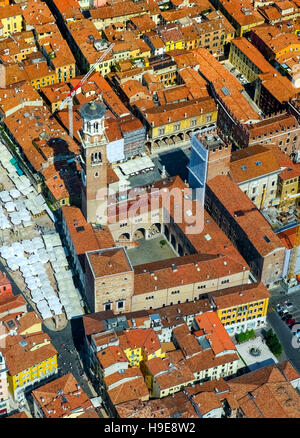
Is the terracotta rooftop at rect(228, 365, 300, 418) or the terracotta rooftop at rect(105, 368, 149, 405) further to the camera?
the terracotta rooftop at rect(105, 368, 149, 405)

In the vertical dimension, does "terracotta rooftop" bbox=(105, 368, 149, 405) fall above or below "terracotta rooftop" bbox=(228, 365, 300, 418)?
above

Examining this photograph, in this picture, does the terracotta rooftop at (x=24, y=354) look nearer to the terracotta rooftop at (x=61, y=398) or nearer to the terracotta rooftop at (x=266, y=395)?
the terracotta rooftop at (x=61, y=398)

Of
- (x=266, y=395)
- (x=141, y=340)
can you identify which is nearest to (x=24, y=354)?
(x=141, y=340)

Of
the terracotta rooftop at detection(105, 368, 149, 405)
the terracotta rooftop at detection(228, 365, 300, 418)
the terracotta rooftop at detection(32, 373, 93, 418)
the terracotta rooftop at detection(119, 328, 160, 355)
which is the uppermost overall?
the terracotta rooftop at detection(119, 328, 160, 355)

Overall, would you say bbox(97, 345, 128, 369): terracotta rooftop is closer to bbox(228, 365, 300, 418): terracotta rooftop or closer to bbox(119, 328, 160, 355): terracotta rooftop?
bbox(119, 328, 160, 355): terracotta rooftop

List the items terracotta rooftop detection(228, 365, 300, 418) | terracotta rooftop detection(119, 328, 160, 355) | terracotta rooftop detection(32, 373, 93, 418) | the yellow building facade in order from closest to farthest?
terracotta rooftop detection(32, 373, 93, 418), terracotta rooftop detection(228, 365, 300, 418), the yellow building facade, terracotta rooftop detection(119, 328, 160, 355)

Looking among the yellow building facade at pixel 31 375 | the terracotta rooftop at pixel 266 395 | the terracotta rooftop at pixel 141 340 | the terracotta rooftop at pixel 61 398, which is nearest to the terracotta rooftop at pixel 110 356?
the terracotta rooftop at pixel 141 340

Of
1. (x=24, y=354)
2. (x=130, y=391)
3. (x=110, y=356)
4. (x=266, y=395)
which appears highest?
(x=24, y=354)

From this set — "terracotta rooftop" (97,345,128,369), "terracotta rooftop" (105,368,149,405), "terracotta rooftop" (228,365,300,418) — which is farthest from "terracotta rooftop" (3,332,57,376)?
→ "terracotta rooftop" (228,365,300,418)

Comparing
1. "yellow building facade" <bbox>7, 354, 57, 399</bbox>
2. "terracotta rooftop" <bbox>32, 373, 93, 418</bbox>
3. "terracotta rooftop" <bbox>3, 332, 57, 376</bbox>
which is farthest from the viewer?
"yellow building facade" <bbox>7, 354, 57, 399</bbox>

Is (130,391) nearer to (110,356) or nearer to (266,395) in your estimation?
(110,356)
